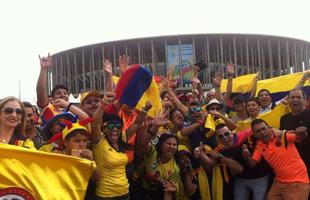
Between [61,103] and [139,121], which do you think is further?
[139,121]

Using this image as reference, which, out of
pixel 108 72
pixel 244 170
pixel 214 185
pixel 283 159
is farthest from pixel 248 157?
pixel 108 72

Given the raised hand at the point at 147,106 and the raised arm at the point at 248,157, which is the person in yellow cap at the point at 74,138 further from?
the raised arm at the point at 248,157

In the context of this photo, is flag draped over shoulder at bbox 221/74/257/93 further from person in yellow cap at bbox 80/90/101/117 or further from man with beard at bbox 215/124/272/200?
person in yellow cap at bbox 80/90/101/117

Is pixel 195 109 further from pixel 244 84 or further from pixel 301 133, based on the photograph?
pixel 244 84

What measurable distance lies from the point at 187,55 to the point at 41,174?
4122cm

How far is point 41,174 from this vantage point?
4.22 meters

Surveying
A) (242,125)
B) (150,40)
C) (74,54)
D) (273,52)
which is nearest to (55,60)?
(74,54)

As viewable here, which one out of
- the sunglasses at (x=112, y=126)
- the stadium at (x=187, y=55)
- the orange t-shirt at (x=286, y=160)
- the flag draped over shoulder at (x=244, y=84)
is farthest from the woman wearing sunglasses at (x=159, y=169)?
the stadium at (x=187, y=55)

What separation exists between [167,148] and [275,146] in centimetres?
150

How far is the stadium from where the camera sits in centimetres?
4497

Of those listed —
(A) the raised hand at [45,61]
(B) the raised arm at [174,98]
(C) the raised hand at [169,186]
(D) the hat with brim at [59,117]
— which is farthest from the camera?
(B) the raised arm at [174,98]

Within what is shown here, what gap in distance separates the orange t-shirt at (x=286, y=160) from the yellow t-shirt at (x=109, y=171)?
203cm

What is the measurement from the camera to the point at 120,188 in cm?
538

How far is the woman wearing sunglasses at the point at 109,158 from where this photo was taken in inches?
209
